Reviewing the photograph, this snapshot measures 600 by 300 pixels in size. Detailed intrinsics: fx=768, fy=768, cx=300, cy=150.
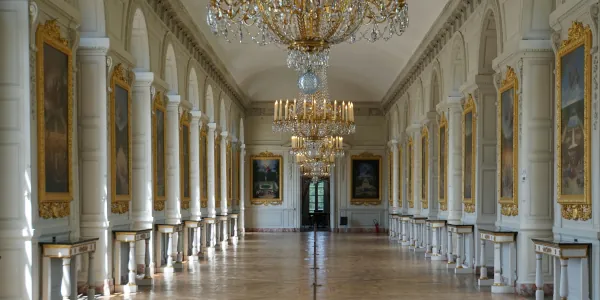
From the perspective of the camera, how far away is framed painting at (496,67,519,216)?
1358 cm

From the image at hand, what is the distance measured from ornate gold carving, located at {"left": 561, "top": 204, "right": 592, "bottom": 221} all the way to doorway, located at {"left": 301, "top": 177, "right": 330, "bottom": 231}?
33279mm

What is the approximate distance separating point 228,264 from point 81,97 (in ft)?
26.7

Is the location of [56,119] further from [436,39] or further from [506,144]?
[436,39]

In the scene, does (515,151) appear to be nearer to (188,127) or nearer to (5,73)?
(5,73)

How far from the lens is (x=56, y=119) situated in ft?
35.0

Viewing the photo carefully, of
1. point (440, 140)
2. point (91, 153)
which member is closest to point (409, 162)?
point (440, 140)

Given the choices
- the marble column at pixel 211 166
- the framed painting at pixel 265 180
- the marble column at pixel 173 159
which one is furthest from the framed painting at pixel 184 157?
the framed painting at pixel 265 180

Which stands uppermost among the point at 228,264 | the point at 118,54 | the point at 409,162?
the point at 118,54

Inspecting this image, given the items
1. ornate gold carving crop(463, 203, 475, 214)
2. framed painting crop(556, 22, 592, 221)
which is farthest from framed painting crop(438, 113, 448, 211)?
framed painting crop(556, 22, 592, 221)

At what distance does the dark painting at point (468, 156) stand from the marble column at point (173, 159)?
719 centimetres

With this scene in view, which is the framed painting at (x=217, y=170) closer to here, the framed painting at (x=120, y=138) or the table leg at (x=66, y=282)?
the framed painting at (x=120, y=138)

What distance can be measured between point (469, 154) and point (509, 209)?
3.70m

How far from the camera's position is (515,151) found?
1359 cm

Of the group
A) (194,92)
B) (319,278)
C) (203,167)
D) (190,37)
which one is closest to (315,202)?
(203,167)
